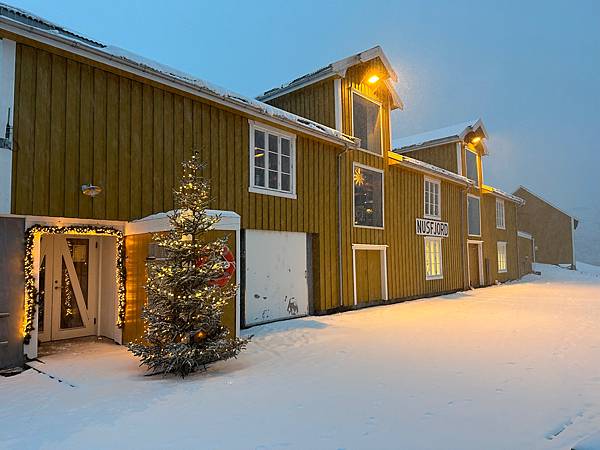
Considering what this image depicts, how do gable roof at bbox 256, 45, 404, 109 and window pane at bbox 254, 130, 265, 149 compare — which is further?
gable roof at bbox 256, 45, 404, 109

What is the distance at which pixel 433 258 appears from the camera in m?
15.4

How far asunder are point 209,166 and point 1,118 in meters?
3.33

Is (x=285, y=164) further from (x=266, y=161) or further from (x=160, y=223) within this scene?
(x=160, y=223)

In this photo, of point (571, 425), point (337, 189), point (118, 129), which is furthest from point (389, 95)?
point (571, 425)

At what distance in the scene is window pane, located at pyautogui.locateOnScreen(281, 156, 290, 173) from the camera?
981cm

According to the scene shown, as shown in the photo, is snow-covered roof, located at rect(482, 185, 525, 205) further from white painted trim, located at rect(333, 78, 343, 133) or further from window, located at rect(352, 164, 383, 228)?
white painted trim, located at rect(333, 78, 343, 133)

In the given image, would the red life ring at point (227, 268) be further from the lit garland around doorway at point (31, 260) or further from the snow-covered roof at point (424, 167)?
the snow-covered roof at point (424, 167)

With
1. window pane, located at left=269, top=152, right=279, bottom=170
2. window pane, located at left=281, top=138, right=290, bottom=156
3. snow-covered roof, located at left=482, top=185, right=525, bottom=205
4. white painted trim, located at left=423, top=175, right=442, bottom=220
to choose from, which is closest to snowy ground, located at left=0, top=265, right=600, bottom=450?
window pane, located at left=269, top=152, right=279, bottom=170

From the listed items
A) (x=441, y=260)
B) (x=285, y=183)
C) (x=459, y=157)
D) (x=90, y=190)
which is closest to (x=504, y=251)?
(x=459, y=157)

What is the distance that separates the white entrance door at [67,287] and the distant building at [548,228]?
3165cm

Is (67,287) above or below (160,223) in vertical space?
below

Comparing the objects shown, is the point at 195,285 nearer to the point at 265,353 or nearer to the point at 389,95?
the point at 265,353

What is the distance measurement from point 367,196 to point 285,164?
3.36 meters

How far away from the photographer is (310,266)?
10414mm
